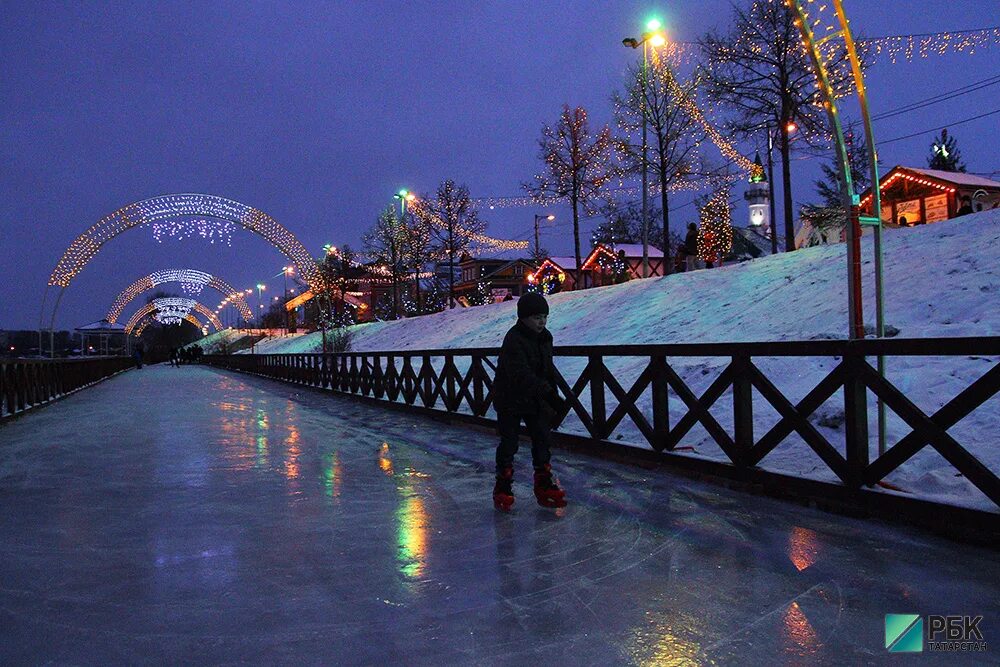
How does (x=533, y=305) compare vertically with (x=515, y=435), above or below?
above

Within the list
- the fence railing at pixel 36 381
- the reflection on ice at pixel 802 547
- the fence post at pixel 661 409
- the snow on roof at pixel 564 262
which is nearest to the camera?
the reflection on ice at pixel 802 547

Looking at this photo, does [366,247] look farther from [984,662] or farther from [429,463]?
[984,662]

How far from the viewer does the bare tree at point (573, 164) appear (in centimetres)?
3794

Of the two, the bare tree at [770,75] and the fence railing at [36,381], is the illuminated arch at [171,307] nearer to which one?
the fence railing at [36,381]

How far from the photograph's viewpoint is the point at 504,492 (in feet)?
20.3

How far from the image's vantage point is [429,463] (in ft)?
28.6

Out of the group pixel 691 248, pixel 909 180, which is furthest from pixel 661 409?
pixel 909 180

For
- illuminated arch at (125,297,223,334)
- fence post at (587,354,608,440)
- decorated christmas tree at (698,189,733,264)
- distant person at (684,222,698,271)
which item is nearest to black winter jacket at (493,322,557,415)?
fence post at (587,354,608,440)

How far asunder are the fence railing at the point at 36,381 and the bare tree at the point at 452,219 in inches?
955

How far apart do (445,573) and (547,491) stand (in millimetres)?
1902

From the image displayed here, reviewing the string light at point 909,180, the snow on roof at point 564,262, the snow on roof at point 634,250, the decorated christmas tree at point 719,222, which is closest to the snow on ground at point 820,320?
the string light at point 909,180

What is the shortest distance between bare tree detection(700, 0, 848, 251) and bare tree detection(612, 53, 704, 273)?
4.30m

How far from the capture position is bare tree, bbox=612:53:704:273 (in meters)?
29.7

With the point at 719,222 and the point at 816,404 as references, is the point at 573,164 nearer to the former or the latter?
the point at 719,222
